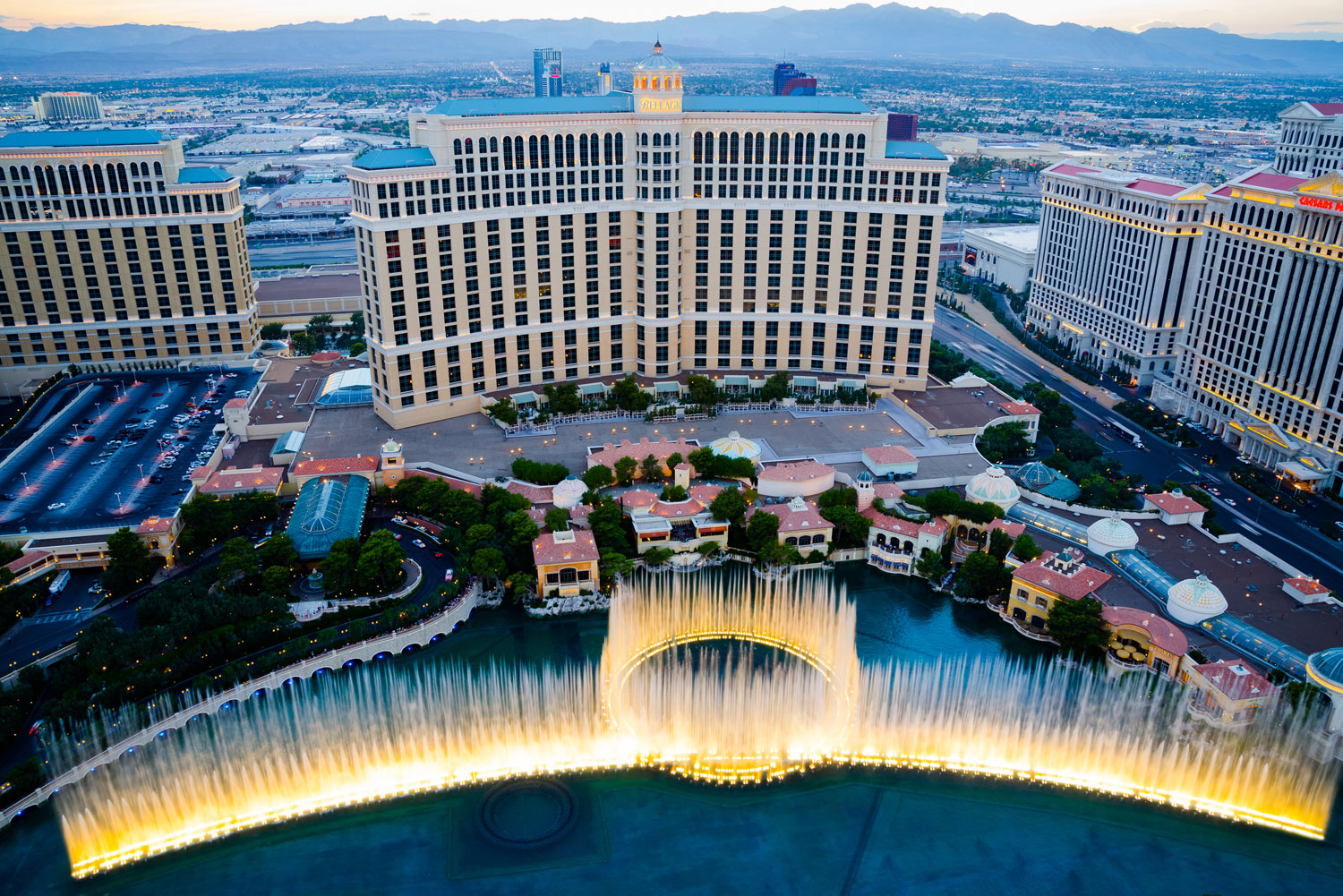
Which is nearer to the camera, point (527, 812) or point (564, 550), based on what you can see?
point (527, 812)

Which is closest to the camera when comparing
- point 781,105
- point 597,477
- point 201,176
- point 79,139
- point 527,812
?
point 527,812

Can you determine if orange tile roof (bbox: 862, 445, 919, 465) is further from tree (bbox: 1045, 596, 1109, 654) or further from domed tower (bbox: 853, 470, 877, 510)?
tree (bbox: 1045, 596, 1109, 654)

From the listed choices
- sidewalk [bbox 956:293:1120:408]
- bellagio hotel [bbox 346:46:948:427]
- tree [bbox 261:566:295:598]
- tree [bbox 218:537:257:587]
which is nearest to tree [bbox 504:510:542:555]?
tree [bbox 261:566:295:598]

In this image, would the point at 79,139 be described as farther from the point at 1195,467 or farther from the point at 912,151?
the point at 1195,467

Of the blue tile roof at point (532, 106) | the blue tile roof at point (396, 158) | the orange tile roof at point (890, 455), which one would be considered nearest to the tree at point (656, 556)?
the orange tile roof at point (890, 455)

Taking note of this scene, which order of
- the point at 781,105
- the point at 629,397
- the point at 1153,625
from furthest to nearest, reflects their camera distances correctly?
the point at 781,105, the point at 629,397, the point at 1153,625

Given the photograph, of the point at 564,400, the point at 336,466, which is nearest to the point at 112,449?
the point at 336,466
